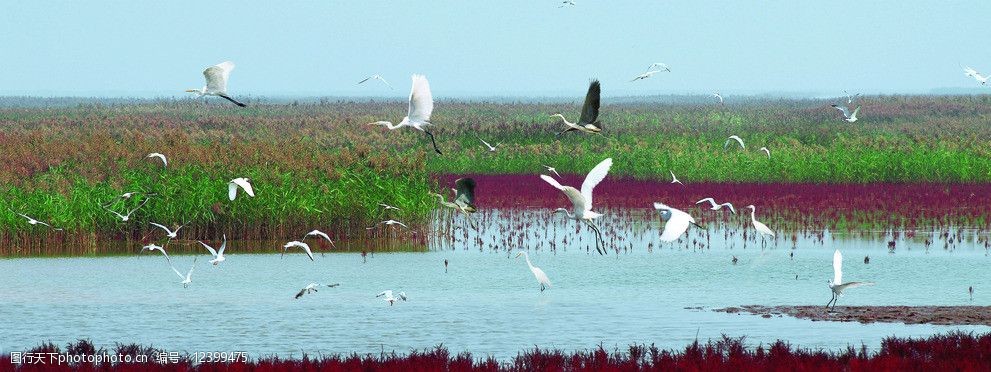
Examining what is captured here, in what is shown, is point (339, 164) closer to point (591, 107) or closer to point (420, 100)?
point (420, 100)

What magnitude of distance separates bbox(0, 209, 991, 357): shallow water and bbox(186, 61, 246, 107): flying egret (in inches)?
119

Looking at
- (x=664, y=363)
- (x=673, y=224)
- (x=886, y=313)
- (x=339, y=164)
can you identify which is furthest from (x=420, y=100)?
(x=339, y=164)

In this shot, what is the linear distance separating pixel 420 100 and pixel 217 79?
2.42m

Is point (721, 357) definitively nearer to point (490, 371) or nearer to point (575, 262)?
point (490, 371)

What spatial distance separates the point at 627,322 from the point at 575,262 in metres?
7.31

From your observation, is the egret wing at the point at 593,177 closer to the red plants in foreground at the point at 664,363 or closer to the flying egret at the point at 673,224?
the flying egret at the point at 673,224

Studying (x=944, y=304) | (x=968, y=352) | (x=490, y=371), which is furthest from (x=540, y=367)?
(x=944, y=304)

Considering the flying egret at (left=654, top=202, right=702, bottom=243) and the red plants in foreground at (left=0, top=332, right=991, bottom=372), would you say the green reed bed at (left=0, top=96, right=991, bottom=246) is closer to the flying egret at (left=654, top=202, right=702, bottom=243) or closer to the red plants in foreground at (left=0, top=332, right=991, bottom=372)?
the flying egret at (left=654, top=202, right=702, bottom=243)

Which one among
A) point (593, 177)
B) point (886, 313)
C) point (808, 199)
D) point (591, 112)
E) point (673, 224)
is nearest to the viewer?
point (673, 224)

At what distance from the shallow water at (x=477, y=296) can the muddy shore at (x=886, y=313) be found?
393 millimetres

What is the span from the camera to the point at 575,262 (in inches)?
1054

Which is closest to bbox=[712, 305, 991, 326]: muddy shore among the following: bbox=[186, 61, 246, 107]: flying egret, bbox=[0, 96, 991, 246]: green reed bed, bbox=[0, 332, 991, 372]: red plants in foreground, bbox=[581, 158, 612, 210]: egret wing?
bbox=[581, 158, 612, 210]: egret wing

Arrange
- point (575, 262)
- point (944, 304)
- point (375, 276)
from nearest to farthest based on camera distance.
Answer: point (944, 304) < point (375, 276) < point (575, 262)

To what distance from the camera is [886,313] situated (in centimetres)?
1927
